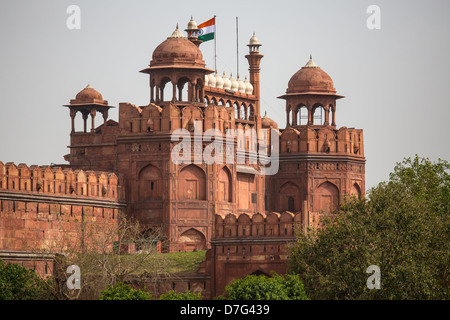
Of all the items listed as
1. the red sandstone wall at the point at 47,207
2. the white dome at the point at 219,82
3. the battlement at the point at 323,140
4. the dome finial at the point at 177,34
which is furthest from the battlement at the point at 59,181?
the white dome at the point at 219,82

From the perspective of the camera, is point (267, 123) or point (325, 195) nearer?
point (325, 195)

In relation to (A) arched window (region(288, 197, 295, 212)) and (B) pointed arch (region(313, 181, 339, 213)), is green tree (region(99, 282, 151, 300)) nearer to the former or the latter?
(B) pointed arch (region(313, 181, 339, 213))

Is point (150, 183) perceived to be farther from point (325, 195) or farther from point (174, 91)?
point (325, 195)

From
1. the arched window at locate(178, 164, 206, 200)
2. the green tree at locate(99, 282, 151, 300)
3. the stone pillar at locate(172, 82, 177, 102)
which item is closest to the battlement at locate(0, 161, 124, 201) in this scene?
the arched window at locate(178, 164, 206, 200)

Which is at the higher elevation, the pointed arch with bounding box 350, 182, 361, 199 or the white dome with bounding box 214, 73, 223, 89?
the white dome with bounding box 214, 73, 223, 89

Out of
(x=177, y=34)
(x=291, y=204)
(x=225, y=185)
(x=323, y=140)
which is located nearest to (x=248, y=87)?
(x=323, y=140)
